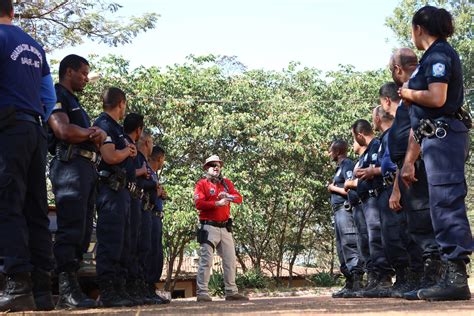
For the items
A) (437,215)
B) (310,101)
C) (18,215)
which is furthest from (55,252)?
(310,101)

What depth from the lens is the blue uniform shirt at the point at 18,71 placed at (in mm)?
4562

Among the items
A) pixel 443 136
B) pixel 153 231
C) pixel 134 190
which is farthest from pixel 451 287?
pixel 153 231

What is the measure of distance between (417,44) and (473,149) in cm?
2712

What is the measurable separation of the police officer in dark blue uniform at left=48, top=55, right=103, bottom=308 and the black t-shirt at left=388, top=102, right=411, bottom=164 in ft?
7.22

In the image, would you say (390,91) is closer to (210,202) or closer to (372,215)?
(372,215)

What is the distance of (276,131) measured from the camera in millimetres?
22500

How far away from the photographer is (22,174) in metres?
4.45

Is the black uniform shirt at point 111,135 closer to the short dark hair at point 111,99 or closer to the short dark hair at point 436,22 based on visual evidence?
the short dark hair at point 111,99

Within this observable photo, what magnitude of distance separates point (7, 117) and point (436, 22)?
9.14ft

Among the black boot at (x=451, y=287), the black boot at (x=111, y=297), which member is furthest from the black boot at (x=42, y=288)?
the black boot at (x=451, y=287)

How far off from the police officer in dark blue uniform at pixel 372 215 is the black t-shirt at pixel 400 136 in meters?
1.68

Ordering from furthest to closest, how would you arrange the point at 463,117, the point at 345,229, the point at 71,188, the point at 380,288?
the point at 345,229
the point at 380,288
the point at 71,188
the point at 463,117

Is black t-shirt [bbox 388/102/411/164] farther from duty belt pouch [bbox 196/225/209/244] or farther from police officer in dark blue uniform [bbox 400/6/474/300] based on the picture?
duty belt pouch [bbox 196/225/209/244]

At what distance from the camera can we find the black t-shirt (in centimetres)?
560
